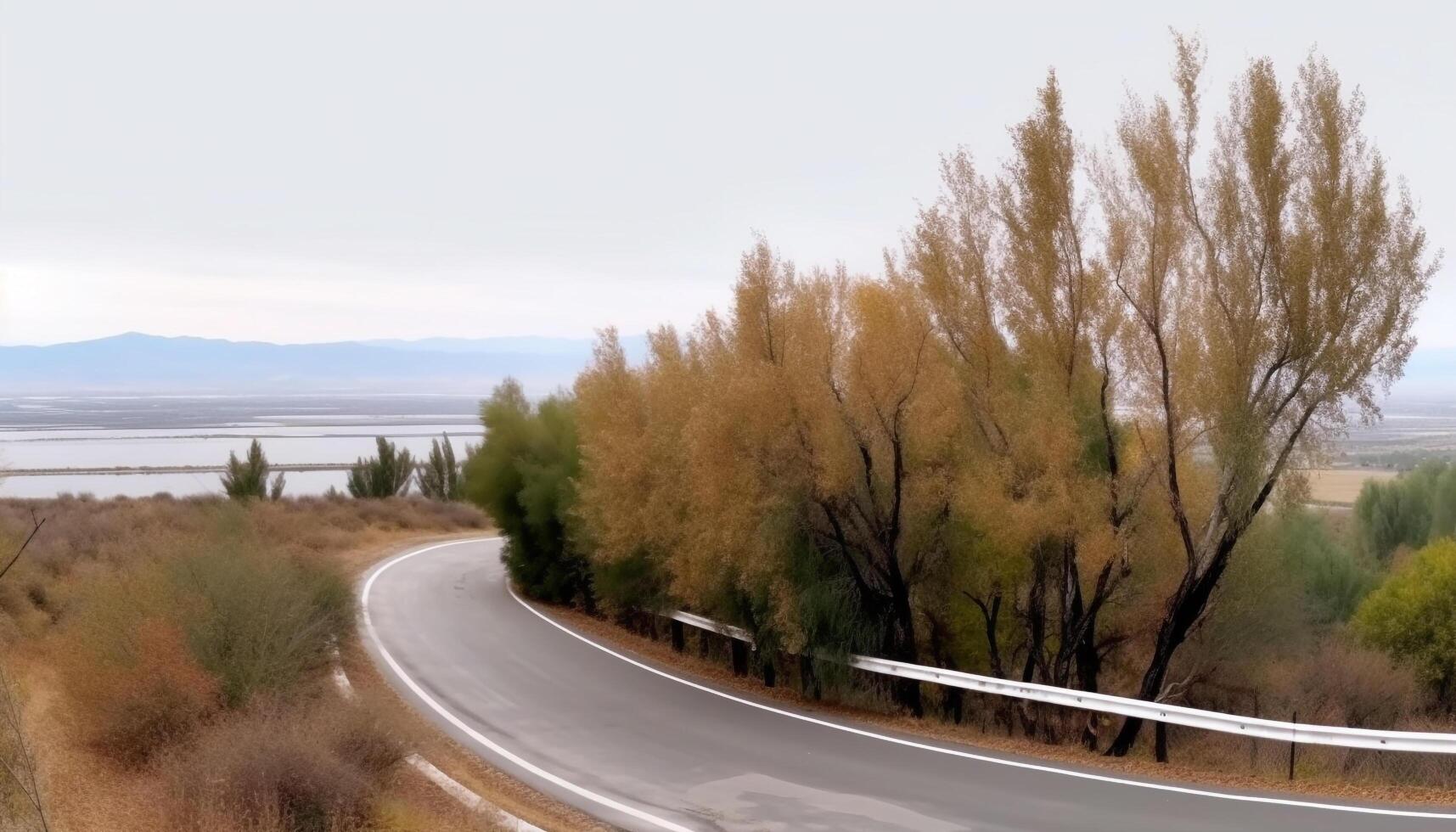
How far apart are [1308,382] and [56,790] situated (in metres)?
15.7

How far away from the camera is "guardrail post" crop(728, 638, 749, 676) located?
2144 cm

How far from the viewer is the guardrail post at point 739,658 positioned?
70.3ft

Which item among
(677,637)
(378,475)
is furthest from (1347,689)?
(378,475)

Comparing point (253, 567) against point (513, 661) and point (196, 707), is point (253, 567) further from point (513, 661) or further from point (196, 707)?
point (513, 661)

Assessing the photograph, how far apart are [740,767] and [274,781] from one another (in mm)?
5272

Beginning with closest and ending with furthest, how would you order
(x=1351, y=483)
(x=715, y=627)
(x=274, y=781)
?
(x=274, y=781), (x=715, y=627), (x=1351, y=483)

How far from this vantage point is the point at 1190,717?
12.5 m

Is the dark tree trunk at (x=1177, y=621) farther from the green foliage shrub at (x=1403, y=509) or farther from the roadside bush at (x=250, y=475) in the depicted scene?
the roadside bush at (x=250, y=475)

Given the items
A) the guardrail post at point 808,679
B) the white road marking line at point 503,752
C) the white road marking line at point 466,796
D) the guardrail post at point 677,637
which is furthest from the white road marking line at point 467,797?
the guardrail post at point 677,637

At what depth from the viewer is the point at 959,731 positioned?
1514 cm

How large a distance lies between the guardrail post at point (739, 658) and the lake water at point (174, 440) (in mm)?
28805

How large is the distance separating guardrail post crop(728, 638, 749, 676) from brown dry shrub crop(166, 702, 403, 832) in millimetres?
10338

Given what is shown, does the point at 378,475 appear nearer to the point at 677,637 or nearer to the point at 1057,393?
the point at 677,637

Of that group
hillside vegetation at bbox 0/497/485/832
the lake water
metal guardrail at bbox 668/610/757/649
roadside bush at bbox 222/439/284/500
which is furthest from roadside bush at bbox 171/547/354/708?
roadside bush at bbox 222/439/284/500
